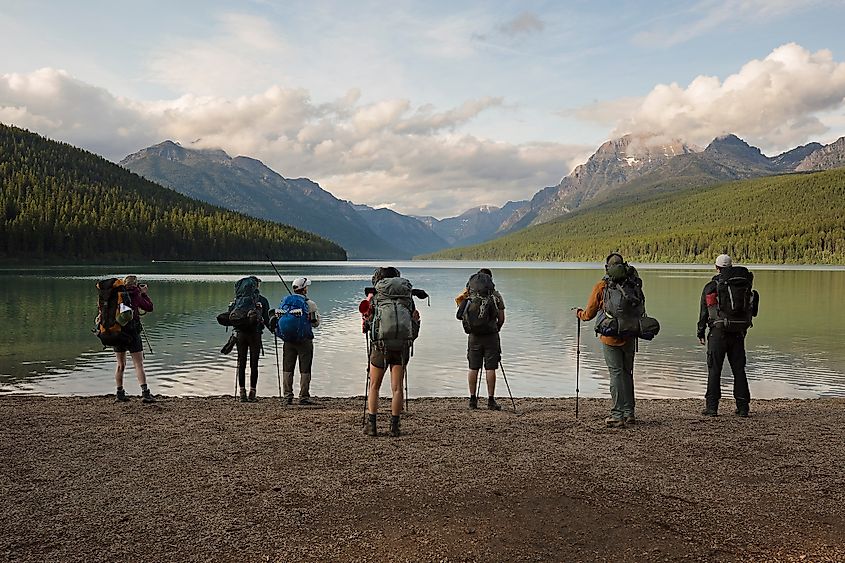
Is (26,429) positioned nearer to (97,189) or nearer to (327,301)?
(327,301)

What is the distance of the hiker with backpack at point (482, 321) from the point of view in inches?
527

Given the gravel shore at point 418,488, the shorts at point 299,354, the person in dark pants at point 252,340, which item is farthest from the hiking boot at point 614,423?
the person in dark pants at point 252,340

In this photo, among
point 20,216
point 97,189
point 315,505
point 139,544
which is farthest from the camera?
point 97,189

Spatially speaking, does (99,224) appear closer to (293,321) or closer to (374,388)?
(293,321)

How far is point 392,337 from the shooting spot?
10.8 metres

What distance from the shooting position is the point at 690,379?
71.5 feet

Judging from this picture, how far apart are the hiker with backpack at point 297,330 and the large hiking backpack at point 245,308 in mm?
501

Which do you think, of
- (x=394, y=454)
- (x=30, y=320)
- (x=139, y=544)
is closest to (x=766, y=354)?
(x=394, y=454)

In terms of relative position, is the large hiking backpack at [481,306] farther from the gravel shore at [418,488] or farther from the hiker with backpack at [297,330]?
the hiker with backpack at [297,330]

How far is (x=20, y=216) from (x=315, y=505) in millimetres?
130943

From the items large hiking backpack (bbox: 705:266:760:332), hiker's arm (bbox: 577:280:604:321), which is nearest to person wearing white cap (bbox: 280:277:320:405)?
hiker's arm (bbox: 577:280:604:321)

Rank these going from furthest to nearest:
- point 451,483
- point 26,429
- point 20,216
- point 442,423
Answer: point 20,216, point 442,423, point 26,429, point 451,483

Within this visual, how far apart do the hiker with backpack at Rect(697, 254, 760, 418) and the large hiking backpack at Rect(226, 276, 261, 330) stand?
8472 millimetres

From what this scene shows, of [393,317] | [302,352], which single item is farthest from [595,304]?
[302,352]
